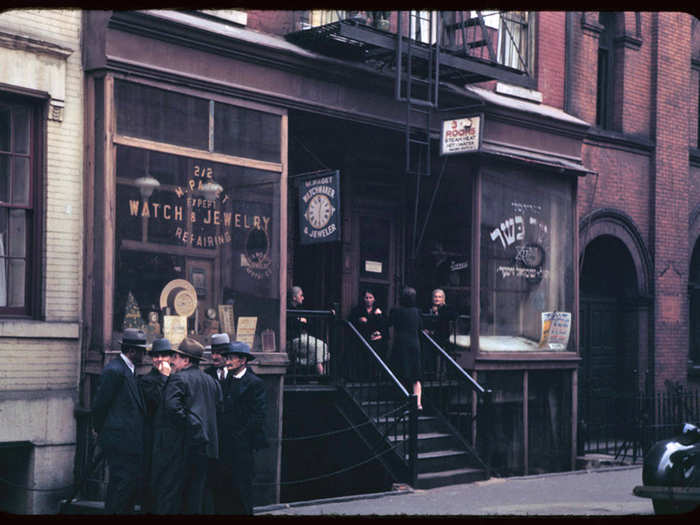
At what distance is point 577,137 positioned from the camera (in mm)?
17172

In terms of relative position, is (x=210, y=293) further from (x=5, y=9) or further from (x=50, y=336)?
(x=5, y=9)

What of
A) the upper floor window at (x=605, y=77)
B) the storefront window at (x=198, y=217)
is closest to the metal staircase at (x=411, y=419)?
the storefront window at (x=198, y=217)

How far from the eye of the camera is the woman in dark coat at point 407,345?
13.8 meters

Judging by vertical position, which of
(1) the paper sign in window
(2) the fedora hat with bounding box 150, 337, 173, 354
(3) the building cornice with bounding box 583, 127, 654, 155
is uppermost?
(3) the building cornice with bounding box 583, 127, 654, 155

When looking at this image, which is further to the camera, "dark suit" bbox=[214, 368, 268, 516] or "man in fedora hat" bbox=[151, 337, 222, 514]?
"dark suit" bbox=[214, 368, 268, 516]

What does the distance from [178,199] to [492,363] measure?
547 centimetres

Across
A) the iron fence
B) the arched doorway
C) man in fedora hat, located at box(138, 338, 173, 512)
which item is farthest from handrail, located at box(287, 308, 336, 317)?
the arched doorway

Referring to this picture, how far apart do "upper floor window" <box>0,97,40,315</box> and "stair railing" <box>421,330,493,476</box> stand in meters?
5.81

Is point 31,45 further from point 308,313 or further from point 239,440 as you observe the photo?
point 308,313

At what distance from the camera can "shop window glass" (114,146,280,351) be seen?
11312 mm

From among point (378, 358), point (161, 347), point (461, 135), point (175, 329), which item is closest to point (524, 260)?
point (461, 135)

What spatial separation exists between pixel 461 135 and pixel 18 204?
20.0ft

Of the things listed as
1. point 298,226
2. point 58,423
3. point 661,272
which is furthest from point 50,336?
point 661,272

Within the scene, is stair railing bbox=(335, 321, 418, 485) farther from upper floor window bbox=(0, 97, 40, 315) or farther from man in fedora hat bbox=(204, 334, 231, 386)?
upper floor window bbox=(0, 97, 40, 315)
